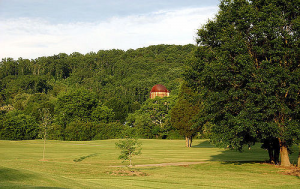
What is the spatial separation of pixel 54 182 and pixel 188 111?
131ft

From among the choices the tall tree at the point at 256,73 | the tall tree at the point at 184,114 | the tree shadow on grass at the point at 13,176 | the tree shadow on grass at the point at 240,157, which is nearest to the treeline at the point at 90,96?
the tall tree at the point at 256,73

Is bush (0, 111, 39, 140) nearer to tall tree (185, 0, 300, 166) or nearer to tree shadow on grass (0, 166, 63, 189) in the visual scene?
tall tree (185, 0, 300, 166)

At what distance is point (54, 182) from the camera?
47.8ft

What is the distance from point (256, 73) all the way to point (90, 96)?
80970 mm

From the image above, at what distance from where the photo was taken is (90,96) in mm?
101312

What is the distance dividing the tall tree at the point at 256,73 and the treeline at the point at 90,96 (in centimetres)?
515

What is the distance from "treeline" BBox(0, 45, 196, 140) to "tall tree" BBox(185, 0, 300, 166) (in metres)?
5.15

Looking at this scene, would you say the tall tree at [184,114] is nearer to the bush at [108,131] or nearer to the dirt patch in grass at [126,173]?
the bush at [108,131]

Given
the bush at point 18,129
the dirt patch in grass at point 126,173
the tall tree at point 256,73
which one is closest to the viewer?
the dirt patch in grass at point 126,173

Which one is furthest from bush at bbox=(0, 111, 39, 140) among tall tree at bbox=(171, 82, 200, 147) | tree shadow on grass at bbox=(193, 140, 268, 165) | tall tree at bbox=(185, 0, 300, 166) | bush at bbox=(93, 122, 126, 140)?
tall tree at bbox=(185, 0, 300, 166)

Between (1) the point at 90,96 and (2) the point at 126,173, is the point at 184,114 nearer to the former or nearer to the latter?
(2) the point at 126,173

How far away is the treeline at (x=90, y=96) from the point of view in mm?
83938

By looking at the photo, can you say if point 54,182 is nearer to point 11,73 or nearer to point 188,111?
point 188,111

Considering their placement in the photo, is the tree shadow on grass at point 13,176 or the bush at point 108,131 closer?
the tree shadow on grass at point 13,176
